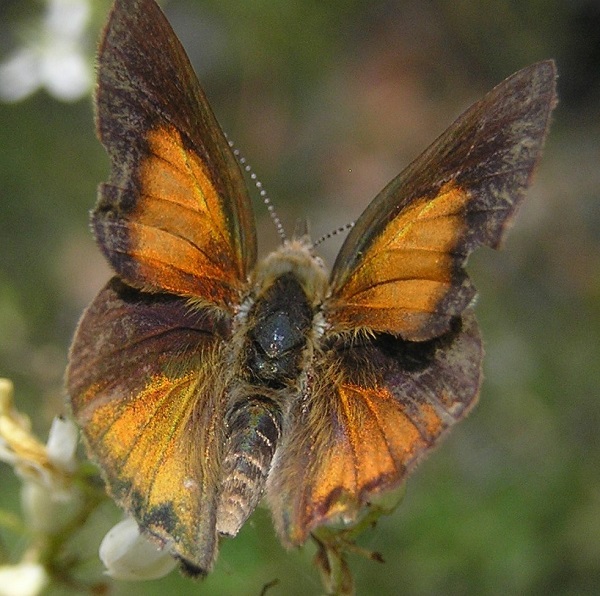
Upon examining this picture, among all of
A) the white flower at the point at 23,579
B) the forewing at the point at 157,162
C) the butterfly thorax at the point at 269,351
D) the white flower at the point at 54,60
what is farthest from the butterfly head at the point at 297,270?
the white flower at the point at 54,60

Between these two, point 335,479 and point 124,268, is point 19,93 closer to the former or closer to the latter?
point 124,268

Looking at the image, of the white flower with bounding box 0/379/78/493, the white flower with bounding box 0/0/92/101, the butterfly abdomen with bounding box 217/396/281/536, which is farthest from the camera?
the white flower with bounding box 0/0/92/101

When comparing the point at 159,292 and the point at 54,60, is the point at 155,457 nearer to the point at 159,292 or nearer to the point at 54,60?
the point at 159,292

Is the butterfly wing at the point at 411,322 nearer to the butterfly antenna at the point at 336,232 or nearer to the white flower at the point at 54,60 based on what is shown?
the butterfly antenna at the point at 336,232

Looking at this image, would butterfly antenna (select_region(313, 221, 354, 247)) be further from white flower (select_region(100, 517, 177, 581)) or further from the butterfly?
white flower (select_region(100, 517, 177, 581))

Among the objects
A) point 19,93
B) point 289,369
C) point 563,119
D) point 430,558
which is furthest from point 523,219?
point 289,369

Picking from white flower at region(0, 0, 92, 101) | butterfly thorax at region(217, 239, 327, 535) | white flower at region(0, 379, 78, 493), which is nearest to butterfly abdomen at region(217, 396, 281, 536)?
butterfly thorax at region(217, 239, 327, 535)

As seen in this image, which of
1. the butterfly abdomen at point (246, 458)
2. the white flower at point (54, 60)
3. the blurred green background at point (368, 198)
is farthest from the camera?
the white flower at point (54, 60)

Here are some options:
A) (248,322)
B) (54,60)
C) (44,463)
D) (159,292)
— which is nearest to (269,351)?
(248,322)
